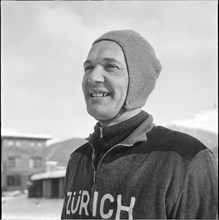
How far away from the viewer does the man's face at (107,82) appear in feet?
1.84

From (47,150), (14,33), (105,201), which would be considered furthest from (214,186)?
(14,33)

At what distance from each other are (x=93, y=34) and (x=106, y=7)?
9 centimetres

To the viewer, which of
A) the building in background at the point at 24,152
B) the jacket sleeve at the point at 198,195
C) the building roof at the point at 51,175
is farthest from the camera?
the building in background at the point at 24,152

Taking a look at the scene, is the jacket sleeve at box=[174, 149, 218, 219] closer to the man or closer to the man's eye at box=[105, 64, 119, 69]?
the man

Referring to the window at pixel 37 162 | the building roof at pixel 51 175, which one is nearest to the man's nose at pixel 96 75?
the building roof at pixel 51 175

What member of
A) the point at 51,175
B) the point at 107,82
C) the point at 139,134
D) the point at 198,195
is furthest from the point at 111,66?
the point at 51,175

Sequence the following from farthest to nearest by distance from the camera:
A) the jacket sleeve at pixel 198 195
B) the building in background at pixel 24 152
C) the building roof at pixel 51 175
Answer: the building in background at pixel 24 152 < the building roof at pixel 51 175 < the jacket sleeve at pixel 198 195

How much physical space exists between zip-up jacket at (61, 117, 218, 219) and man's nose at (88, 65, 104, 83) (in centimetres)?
11

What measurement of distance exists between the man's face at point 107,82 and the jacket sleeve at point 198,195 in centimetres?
17

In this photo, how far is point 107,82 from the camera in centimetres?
56

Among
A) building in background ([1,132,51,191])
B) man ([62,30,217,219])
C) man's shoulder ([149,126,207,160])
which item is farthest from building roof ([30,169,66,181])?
man's shoulder ([149,126,207,160])

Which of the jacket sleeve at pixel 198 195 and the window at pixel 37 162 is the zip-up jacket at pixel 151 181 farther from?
the window at pixel 37 162

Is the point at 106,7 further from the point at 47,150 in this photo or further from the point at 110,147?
the point at 47,150

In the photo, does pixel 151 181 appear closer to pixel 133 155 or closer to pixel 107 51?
pixel 133 155
